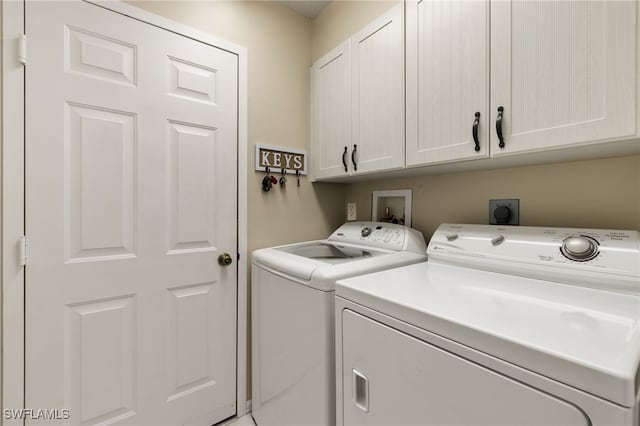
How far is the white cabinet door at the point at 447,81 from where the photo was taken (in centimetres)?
107

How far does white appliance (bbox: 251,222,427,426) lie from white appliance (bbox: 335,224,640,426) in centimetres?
8

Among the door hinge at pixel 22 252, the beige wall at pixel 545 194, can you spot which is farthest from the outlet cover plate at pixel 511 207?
the door hinge at pixel 22 252

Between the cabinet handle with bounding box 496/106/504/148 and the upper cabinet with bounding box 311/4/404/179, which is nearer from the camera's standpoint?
the cabinet handle with bounding box 496/106/504/148

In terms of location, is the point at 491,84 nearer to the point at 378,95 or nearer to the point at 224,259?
the point at 378,95

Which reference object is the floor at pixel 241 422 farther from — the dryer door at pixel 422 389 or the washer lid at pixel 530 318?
the washer lid at pixel 530 318

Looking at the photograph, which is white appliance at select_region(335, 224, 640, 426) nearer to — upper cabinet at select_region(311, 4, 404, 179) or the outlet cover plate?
the outlet cover plate

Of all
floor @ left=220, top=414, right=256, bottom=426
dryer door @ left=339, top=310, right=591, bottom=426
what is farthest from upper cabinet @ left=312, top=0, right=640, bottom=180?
floor @ left=220, top=414, right=256, bottom=426

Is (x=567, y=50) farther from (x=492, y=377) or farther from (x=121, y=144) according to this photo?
(x=121, y=144)

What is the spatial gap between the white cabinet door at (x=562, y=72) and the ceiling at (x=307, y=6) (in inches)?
49.3

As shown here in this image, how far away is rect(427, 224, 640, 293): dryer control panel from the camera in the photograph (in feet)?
2.88

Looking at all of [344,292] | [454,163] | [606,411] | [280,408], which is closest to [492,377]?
[606,411]

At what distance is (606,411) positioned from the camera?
1.58ft

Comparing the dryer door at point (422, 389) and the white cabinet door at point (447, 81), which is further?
the white cabinet door at point (447, 81)

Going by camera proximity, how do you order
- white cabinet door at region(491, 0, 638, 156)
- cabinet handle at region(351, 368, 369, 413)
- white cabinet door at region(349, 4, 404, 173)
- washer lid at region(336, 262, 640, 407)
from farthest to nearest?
1. white cabinet door at region(349, 4, 404, 173)
2. cabinet handle at region(351, 368, 369, 413)
3. white cabinet door at region(491, 0, 638, 156)
4. washer lid at region(336, 262, 640, 407)
